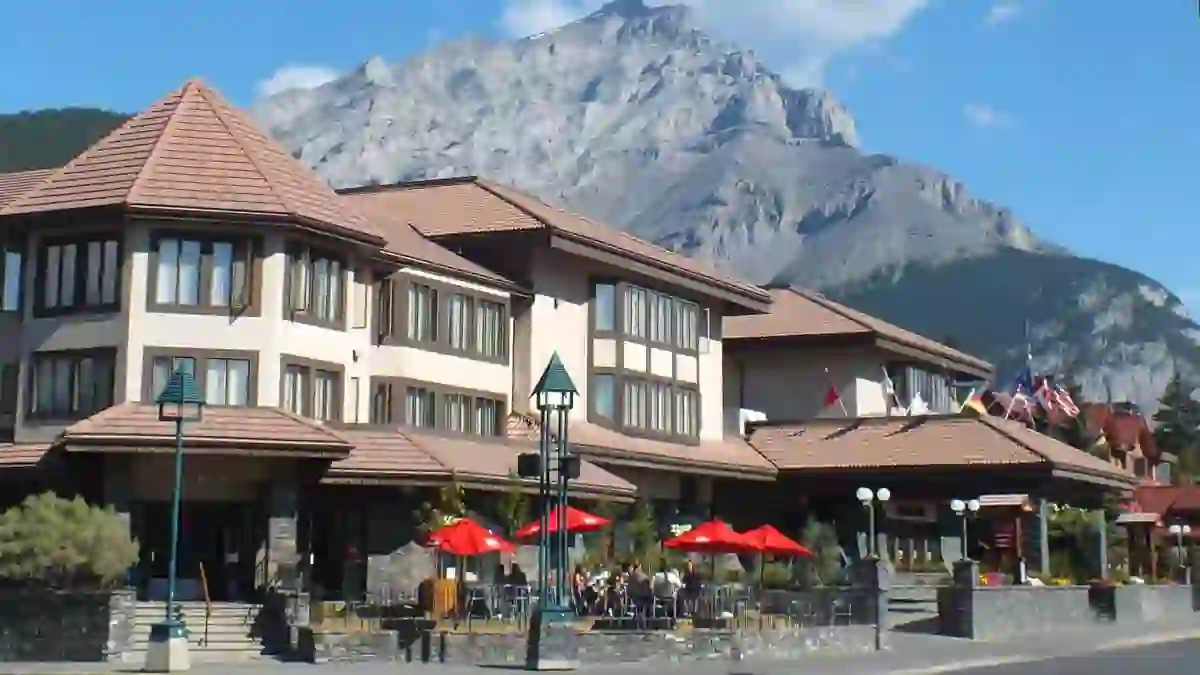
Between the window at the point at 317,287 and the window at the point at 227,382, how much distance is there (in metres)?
1.75

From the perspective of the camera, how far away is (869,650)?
3488 cm

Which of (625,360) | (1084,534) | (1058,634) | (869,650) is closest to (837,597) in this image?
(869,650)

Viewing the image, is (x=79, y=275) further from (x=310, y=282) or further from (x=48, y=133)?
(x=48, y=133)

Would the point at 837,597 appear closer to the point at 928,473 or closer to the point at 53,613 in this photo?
the point at 928,473

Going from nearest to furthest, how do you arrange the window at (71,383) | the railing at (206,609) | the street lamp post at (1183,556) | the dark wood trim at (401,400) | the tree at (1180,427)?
the railing at (206,609) → the window at (71,383) → the dark wood trim at (401,400) → the street lamp post at (1183,556) → the tree at (1180,427)

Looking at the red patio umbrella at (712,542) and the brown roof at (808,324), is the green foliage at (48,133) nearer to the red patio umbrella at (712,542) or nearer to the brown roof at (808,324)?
the brown roof at (808,324)

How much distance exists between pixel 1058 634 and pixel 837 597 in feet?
26.0

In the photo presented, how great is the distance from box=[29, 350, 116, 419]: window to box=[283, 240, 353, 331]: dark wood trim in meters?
3.87

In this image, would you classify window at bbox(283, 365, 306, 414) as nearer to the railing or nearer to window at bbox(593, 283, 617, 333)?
the railing

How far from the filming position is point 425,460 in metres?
35.7

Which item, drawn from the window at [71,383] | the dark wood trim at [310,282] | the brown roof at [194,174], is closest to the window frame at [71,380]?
the window at [71,383]

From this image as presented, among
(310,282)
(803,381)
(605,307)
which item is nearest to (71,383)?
(310,282)

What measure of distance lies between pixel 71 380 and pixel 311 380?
Answer: 16.5 ft

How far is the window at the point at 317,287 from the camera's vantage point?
3622cm
